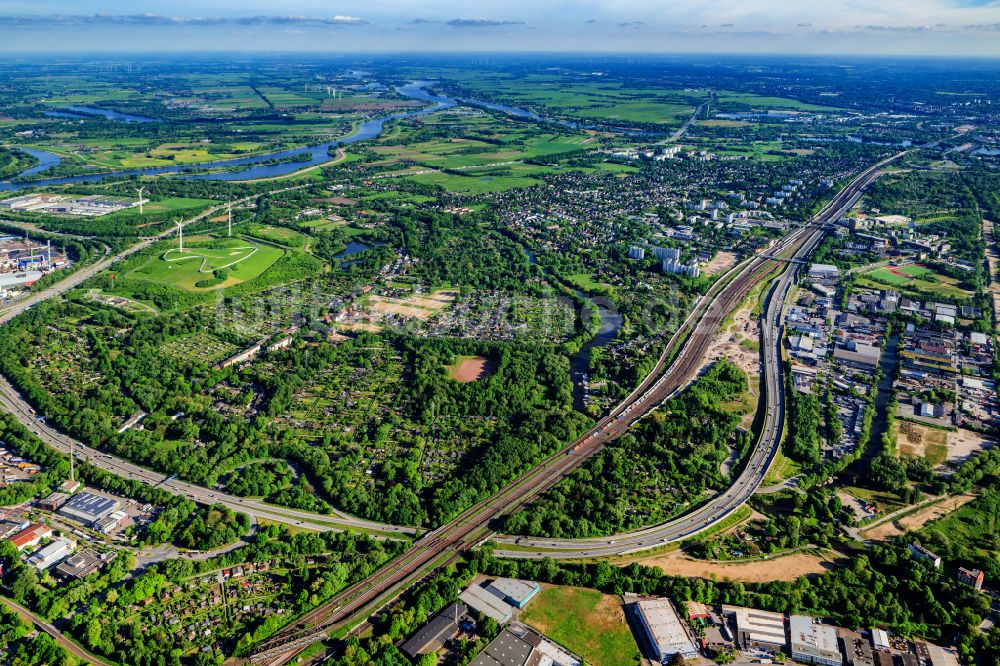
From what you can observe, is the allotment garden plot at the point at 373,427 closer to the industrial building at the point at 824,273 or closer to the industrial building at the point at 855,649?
the industrial building at the point at 855,649

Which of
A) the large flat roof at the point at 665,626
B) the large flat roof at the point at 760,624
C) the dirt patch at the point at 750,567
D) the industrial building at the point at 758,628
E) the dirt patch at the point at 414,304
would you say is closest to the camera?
the large flat roof at the point at 665,626

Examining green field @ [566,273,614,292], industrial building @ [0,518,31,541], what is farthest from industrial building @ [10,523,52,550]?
green field @ [566,273,614,292]

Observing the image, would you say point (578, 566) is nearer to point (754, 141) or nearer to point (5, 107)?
point (754, 141)

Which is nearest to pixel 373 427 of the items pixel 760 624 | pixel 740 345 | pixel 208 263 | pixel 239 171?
pixel 760 624

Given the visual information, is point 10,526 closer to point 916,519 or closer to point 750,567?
point 750,567

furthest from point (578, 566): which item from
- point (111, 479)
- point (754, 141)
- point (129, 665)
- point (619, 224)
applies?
point (754, 141)

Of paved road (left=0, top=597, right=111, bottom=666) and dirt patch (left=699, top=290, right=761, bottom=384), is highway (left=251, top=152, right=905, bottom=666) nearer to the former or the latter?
dirt patch (left=699, top=290, right=761, bottom=384)

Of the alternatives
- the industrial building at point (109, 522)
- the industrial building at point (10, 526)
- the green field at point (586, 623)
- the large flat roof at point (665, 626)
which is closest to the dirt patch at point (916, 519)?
the large flat roof at point (665, 626)
